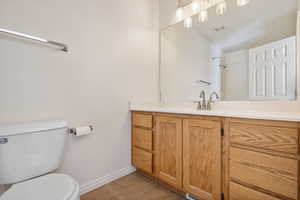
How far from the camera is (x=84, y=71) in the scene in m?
1.47

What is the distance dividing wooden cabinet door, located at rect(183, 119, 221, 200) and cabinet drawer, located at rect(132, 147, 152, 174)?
43 cm

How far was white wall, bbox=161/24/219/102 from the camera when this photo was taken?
5.72 ft

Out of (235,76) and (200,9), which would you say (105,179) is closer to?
(235,76)

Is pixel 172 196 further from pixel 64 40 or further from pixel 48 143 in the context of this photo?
pixel 64 40

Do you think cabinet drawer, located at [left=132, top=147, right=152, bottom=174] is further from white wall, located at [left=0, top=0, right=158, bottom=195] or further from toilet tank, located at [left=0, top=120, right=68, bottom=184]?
toilet tank, located at [left=0, top=120, right=68, bottom=184]

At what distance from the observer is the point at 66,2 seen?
53.4 inches

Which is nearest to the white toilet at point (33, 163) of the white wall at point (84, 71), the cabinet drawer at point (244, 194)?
the white wall at point (84, 71)

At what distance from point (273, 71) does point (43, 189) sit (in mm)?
1843

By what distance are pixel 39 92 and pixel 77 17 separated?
0.76m

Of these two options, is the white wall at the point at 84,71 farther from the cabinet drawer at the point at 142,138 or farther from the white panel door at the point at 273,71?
the white panel door at the point at 273,71

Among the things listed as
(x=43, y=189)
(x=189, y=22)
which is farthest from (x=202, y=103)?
(x=43, y=189)

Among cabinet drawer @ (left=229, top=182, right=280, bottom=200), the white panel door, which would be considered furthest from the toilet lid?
the white panel door

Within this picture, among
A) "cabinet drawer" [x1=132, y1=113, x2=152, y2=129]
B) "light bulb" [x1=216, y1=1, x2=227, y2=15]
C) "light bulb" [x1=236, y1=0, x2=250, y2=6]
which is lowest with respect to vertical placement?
"cabinet drawer" [x1=132, y1=113, x2=152, y2=129]

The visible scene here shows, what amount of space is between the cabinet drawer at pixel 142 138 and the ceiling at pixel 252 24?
1211mm
